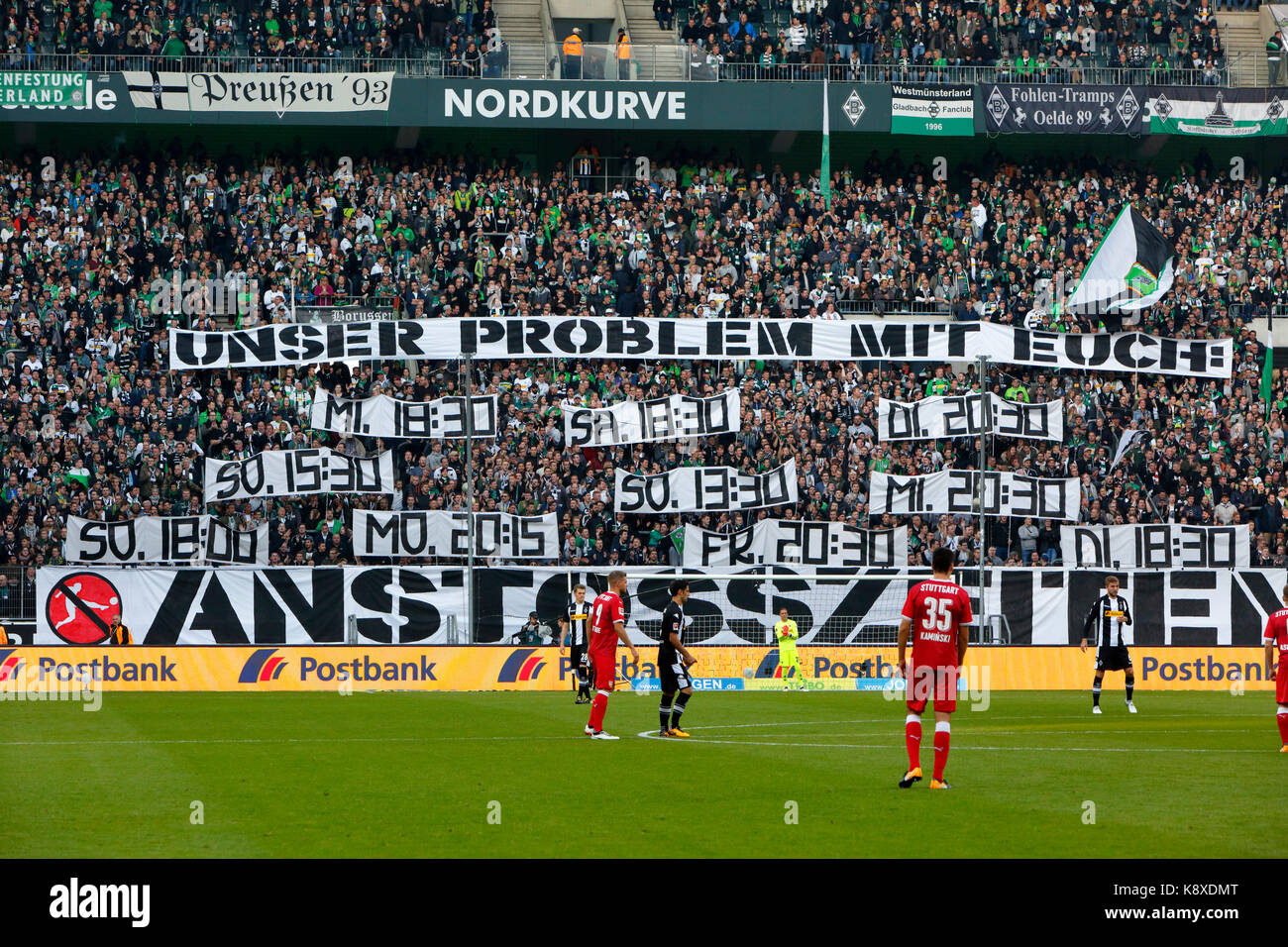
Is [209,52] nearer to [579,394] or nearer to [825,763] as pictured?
[579,394]

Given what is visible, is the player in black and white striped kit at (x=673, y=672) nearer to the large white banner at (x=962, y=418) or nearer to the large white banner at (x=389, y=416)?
the large white banner at (x=389, y=416)

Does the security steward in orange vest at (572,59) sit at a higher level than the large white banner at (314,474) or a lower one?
higher

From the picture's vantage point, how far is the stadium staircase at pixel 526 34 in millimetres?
51406

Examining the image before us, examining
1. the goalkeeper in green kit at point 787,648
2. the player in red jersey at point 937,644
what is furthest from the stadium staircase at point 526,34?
the player in red jersey at point 937,644

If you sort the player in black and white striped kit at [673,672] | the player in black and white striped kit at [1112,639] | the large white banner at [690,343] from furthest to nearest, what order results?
the large white banner at [690,343] < the player in black and white striped kit at [1112,639] < the player in black and white striped kit at [673,672]

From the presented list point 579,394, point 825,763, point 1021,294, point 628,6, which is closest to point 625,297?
point 579,394

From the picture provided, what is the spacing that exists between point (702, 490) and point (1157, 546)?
1037 centimetres

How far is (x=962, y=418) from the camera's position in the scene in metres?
39.8

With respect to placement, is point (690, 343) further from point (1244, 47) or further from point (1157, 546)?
point (1244, 47)

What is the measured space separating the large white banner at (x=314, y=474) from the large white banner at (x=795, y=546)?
22.7 feet

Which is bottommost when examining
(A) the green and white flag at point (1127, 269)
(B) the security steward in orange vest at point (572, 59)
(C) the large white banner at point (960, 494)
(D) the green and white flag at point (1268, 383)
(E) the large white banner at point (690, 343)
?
(C) the large white banner at point (960, 494)

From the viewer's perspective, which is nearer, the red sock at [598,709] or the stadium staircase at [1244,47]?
the red sock at [598,709]

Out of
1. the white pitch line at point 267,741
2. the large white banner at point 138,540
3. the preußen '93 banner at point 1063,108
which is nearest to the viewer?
the white pitch line at point 267,741

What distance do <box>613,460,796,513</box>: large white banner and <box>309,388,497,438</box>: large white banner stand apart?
3.95m
